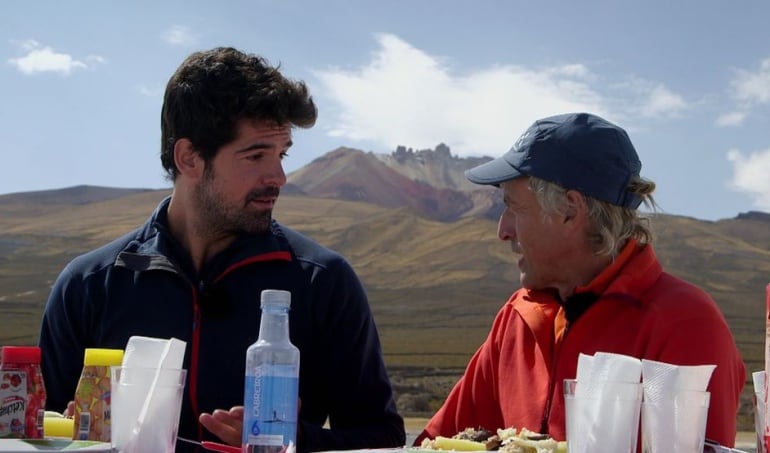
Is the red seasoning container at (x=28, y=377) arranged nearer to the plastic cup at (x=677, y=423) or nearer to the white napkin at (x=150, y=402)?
the white napkin at (x=150, y=402)

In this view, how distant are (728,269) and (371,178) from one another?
3543cm

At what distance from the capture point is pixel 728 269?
192 feet

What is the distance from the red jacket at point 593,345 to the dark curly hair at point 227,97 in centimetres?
102

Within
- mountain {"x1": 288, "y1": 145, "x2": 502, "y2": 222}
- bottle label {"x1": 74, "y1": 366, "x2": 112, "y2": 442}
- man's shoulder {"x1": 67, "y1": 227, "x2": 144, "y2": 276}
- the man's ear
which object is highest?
mountain {"x1": 288, "y1": 145, "x2": 502, "y2": 222}

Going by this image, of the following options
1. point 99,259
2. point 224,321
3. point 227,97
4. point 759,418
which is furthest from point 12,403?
point 759,418

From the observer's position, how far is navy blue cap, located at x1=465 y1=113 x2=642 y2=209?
3006mm

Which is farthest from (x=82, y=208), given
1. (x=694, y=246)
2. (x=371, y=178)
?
(x=694, y=246)

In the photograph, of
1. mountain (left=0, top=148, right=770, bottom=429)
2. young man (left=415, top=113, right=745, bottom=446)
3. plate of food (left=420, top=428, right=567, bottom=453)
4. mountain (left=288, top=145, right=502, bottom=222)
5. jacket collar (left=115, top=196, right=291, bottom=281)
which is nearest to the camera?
plate of food (left=420, top=428, right=567, bottom=453)

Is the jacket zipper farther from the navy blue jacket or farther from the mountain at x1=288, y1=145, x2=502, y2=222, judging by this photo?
the mountain at x1=288, y1=145, x2=502, y2=222

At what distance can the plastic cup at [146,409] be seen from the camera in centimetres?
191

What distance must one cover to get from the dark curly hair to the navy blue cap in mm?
750

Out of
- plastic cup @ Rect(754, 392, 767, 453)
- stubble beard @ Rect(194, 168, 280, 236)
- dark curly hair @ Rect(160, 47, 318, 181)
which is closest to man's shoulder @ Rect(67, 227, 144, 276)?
stubble beard @ Rect(194, 168, 280, 236)

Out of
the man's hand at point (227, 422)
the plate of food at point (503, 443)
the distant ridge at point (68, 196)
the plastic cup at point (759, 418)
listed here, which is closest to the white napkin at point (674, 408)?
the plastic cup at point (759, 418)

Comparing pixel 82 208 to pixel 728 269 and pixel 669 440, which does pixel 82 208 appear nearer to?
pixel 728 269
